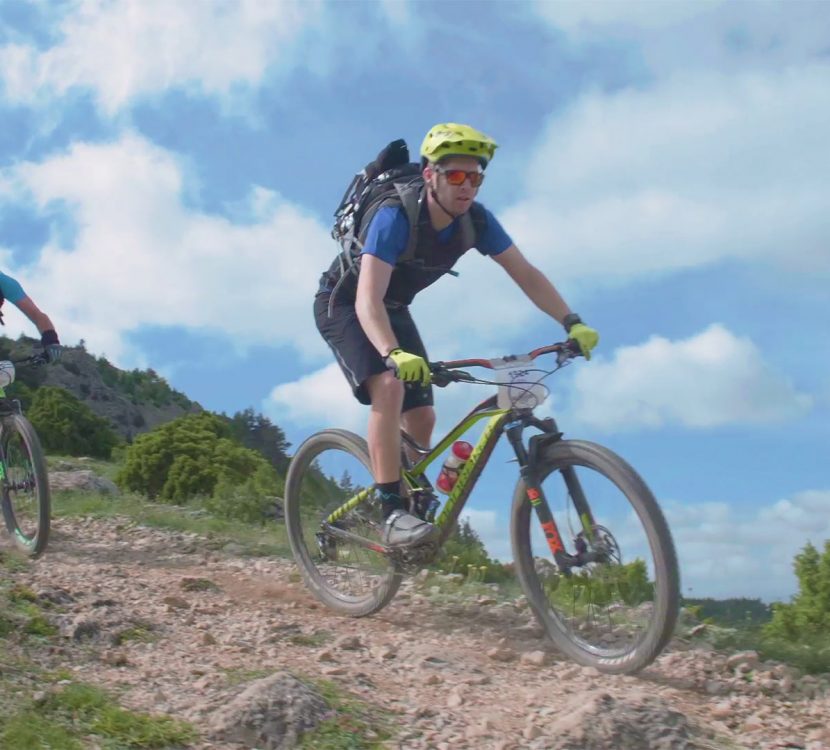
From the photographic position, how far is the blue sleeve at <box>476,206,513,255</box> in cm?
544

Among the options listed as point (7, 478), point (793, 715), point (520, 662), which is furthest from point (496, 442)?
point (7, 478)

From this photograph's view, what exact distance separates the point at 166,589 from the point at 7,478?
2299 millimetres

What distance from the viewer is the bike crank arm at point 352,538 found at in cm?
557

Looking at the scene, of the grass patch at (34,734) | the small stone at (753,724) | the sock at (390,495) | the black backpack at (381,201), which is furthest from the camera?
the sock at (390,495)

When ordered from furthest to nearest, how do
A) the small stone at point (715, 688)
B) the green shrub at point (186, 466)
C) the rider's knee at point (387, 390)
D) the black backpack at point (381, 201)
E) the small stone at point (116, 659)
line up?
the green shrub at point (186, 466), the rider's knee at point (387, 390), the black backpack at point (381, 201), the small stone at point (116, 659), the small stone at point (715, 688)

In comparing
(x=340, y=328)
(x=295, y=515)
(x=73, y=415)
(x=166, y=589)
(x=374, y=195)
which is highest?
(x=73, y=415)

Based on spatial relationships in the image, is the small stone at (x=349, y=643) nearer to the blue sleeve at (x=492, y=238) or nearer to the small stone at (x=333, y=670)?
the small stone at (x=333, y=670)

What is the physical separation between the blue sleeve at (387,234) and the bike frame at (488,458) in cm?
62

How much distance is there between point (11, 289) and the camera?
8.17 m

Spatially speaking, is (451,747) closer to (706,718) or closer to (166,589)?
(706,718)

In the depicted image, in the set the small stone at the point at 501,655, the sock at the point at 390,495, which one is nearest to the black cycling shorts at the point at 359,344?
the sock at the point at 390,495

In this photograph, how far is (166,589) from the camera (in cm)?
639

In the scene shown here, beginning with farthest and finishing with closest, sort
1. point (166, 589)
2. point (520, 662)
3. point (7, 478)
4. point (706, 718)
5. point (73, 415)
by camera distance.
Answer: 1. point (73, 415)
2. point (7, 478)
3. point (166, 589)
4. point (520, 662)
5. point (706, 718)

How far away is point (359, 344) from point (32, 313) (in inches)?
158
